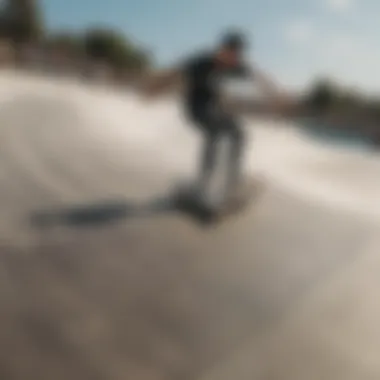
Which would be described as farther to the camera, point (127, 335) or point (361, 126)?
point (361, 126)

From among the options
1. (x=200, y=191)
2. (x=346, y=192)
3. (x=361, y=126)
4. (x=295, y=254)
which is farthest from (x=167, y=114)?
(x=361, y=126)

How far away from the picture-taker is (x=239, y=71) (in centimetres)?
502

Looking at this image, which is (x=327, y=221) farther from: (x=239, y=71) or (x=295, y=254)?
(x=239, y=71)

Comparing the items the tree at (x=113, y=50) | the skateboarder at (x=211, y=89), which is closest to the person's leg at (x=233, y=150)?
the skateboarder at (x=211, y=89)

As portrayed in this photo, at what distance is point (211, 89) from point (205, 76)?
132 mm

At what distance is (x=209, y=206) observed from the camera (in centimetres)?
554

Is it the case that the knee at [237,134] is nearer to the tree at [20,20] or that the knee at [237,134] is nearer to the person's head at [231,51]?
the person's head at [231,51]

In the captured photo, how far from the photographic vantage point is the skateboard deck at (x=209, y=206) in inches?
216

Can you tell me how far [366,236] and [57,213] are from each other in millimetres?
2802

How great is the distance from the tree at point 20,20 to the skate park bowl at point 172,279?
1559 inches

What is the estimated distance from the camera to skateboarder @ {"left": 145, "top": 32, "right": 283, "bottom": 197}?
5.00 m

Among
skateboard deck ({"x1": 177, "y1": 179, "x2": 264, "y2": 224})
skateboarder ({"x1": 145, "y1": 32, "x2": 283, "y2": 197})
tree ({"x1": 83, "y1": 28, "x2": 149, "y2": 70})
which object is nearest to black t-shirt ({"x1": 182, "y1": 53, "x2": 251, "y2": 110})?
skateboarder ({"x1": 145, "y1": 32, "x2": 283, "y2": 197})

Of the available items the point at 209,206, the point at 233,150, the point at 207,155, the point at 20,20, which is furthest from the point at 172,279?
the point at 20,20

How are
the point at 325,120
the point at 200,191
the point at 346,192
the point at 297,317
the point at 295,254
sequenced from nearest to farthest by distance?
the point at 297,317, the point at 295,254, the point at 200,191, the point at 346,192, the point at 325,120
